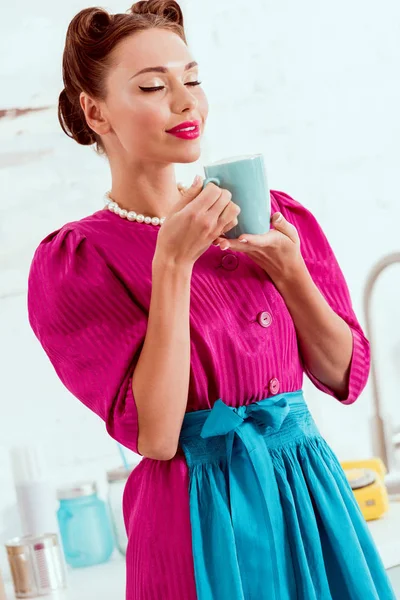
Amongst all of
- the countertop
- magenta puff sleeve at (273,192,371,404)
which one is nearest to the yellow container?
the countertop

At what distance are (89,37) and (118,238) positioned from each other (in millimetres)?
246

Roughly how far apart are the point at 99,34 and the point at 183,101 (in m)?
0.15

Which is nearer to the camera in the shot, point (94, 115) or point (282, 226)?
point (282, 226)

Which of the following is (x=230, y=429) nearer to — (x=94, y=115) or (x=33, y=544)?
(x=94, y=115)

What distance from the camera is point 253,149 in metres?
2.17

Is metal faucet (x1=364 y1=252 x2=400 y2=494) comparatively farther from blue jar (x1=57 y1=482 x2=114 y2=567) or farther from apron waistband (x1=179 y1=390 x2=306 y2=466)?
apron waistband (x1=179 y1=390 x2=306 y2=466)

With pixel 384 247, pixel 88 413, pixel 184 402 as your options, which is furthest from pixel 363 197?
pixel 184 402

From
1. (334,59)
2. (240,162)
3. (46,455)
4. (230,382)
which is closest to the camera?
(240,162)

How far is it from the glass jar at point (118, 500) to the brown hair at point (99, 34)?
0.83 m

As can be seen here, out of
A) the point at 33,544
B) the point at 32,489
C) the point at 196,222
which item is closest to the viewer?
the point at 196,222

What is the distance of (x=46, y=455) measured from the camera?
195cm

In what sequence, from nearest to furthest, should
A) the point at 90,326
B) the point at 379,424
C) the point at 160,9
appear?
the point at 90,326, the point at 160,9, the point at 379,424

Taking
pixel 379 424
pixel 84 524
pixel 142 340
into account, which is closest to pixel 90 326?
pixel 142 340

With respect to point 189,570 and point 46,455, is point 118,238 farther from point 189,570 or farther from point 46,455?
point 46,455
